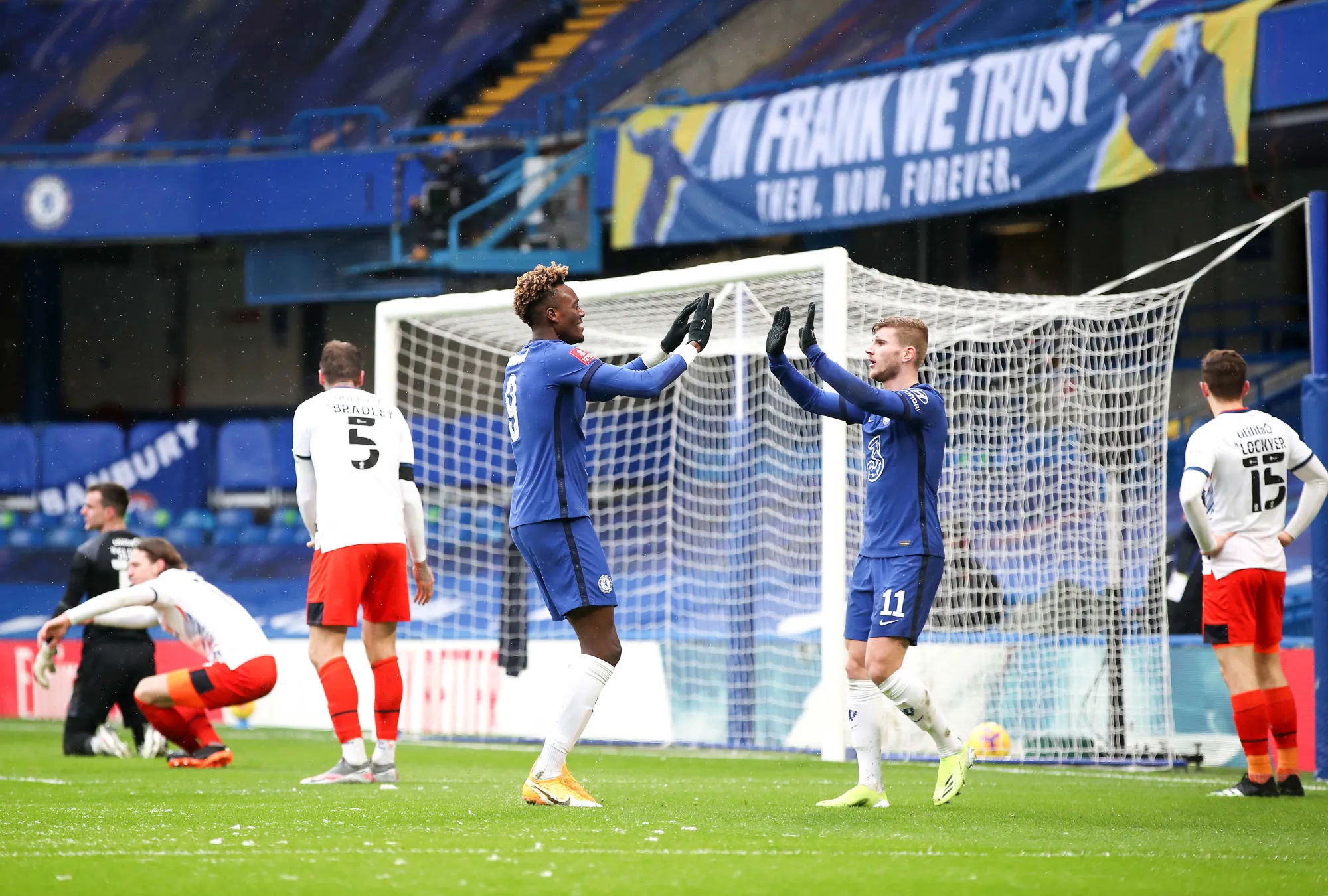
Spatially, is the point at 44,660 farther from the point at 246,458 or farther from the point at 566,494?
the point at 246,458

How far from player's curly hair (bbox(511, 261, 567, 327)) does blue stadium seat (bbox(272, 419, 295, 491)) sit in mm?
16041

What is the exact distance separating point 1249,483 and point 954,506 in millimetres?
3150

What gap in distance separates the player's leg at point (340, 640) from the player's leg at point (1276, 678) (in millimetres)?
4157

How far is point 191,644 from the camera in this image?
28.5 feet

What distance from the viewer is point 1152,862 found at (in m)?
4.50

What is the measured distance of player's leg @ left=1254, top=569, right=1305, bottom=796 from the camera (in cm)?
724

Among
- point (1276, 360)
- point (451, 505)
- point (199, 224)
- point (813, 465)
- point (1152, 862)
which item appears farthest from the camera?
point (199, 224)

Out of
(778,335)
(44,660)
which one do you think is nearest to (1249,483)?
(778,335)

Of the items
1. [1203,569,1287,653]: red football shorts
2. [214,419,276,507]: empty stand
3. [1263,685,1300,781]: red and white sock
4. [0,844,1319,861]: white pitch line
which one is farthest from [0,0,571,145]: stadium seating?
[0,844,1319,861]: white pitch line

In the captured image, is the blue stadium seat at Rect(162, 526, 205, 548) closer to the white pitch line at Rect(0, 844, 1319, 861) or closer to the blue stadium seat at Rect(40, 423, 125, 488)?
the blue stadium seat at Rect(40, 423, 125, 488)

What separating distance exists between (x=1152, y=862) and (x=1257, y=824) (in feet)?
5.10

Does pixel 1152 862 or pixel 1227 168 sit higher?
→ pixel 1227 168

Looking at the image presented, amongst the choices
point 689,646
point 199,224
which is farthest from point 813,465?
point 199,224

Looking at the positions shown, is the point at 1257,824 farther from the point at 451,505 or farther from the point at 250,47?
the point at 250,47
